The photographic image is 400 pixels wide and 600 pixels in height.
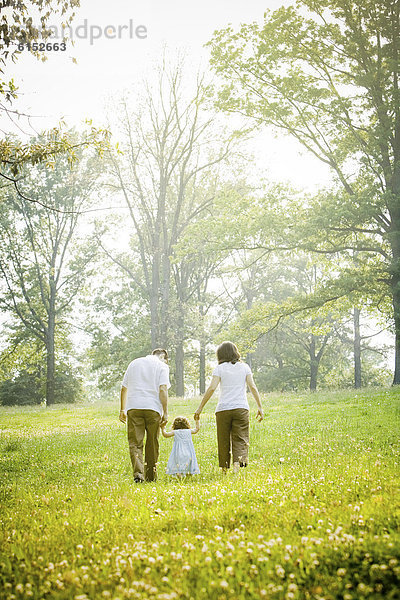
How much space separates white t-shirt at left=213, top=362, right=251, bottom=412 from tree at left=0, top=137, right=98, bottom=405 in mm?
31812

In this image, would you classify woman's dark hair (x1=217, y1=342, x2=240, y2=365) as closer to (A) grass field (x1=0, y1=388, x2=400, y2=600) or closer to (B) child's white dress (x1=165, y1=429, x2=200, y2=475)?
(B) child's white dress (x1=165, y1=429, x2=200, y2=475)

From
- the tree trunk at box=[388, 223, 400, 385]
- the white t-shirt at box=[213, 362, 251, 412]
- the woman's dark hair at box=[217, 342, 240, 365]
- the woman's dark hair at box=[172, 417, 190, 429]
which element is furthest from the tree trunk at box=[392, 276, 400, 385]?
the woman's dark hair at box=[172, 417, 190, 429]

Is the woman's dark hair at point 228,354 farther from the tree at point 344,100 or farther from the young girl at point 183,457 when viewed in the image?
the tree at point 344,100

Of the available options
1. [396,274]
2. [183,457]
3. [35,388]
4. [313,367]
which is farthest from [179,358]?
[183,457]

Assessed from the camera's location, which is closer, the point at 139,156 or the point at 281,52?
the point at 281,52

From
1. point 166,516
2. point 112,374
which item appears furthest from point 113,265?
point 166,516

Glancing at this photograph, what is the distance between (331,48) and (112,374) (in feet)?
110

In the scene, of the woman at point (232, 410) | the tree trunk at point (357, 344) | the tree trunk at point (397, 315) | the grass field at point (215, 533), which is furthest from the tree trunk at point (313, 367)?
the woman at point (232, 410)

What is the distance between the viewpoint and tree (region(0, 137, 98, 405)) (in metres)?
38.2

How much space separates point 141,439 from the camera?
26.7 feet

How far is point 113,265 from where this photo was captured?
47.0m

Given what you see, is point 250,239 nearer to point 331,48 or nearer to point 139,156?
point 331,48

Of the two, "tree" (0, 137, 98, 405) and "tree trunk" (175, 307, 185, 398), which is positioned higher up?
"tree" (0, 137, 98, 405)

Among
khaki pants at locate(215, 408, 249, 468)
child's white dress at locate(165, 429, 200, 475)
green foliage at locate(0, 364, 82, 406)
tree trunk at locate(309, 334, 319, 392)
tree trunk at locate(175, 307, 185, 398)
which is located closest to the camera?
khaki pants at locate(215, 408, 249, 468)
